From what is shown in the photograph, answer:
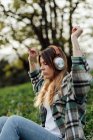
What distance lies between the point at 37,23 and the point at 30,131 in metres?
7.91

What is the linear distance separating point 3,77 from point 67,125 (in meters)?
30.7

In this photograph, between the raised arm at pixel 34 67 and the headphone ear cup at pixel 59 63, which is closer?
the headphone ear cup at pixel 59 63

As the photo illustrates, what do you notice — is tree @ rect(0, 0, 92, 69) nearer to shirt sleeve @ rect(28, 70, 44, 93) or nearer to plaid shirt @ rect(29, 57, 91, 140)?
shirt sleeve @ rect(28, 70, 44, 93)

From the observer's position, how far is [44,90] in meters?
6.02

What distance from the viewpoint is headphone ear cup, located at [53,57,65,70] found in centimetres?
572

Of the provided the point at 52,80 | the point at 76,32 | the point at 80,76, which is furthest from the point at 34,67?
the point at 80,76

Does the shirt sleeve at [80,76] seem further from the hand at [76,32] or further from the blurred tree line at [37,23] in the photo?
the blurred tree line at [37,23]

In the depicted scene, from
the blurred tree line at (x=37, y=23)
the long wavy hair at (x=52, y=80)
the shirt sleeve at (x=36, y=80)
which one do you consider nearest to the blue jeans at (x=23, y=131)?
the long wavy hair at (x=52, y=80)

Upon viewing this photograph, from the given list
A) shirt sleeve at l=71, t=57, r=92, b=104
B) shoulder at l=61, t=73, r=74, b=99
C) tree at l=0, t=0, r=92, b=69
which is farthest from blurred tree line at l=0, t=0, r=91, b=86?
shirt sleeve at l=71, t=57, r=92, b=104

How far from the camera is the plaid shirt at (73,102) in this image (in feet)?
18.1

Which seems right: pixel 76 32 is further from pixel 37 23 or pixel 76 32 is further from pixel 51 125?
pixel 37 23

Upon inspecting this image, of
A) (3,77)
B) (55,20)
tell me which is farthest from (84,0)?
(3,77)

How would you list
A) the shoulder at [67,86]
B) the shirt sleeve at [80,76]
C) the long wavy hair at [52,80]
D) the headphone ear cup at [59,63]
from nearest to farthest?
the shirt sleeve at [80,76] → the shoulder at [67,86] → the headphone ear cup at [59,63] → the long wavy hair at [52,80]

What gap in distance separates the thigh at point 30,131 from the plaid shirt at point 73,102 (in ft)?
0.56
